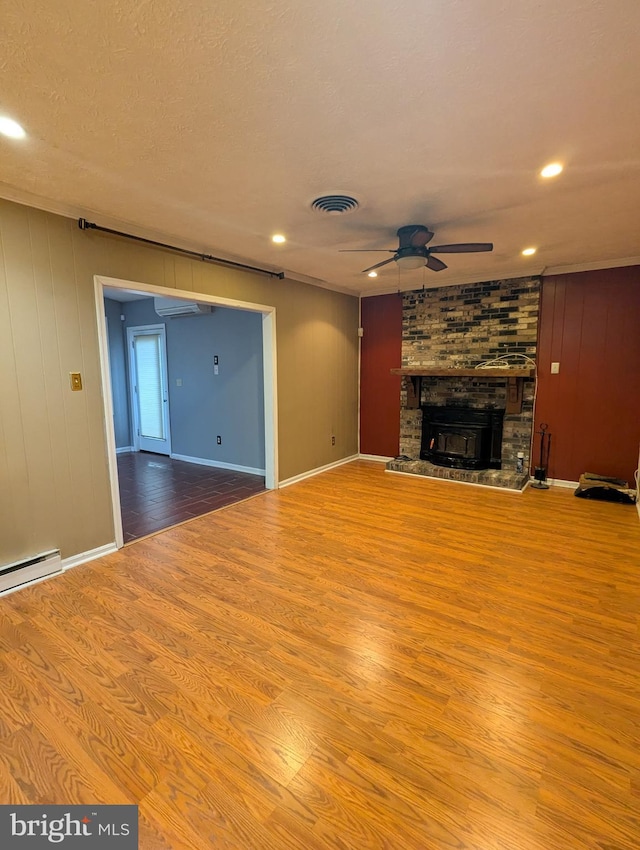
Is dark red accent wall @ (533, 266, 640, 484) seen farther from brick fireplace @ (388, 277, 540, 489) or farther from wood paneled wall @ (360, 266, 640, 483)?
brick fireplace @ (388, 277, 540, 489)

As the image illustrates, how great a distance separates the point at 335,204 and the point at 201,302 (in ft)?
5.61

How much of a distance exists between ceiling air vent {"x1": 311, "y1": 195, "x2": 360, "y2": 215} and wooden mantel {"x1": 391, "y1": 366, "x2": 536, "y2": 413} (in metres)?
2.78

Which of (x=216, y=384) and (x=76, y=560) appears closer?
(x=76, y=560)

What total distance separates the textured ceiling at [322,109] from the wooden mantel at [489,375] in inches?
72.6

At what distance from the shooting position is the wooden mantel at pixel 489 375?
4750 millimetres

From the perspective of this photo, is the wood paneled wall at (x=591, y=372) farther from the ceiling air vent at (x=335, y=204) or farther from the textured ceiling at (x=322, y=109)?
the ceiling air vent at (x=335, y=204)

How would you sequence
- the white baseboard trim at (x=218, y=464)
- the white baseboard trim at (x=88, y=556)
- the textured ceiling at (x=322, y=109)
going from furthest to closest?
the white baseboard trim at (x=218, y=464), the white baseboard trim at (x=88, y=556), the textured ceiling at (x=322, y=109)

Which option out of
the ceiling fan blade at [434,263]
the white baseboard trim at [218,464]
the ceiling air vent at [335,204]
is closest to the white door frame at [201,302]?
the white baseboard trim at [218,464]

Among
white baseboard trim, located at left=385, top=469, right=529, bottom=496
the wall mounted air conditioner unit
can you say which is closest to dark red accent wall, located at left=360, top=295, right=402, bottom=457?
white baseboard trim, located at left=385, top=469, right=529, bottom=496

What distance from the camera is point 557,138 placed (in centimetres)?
202

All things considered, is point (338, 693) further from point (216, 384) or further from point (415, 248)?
point (216, 384)

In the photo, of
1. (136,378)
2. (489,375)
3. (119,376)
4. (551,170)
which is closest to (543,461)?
(489,375)

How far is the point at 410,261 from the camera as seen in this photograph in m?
3.20

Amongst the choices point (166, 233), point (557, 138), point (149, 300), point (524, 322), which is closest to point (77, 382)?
point (166, 233)
